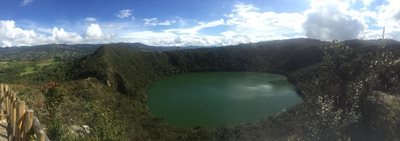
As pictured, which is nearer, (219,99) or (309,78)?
(309,78)

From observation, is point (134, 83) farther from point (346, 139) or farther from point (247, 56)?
point (346, 139)

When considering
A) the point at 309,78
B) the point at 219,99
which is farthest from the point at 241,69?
the point at 309,78

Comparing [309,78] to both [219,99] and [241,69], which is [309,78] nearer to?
[219,99]

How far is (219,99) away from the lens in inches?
4183

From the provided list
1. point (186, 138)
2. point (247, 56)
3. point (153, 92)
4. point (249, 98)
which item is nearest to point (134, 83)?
point (153, 92)

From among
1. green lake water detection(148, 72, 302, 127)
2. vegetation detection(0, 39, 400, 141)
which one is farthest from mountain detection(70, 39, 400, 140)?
green lake water detection(148, 72, 302, 127)

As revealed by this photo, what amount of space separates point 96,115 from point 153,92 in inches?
4207

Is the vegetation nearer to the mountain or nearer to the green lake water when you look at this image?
the mountain

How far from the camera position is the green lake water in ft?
274

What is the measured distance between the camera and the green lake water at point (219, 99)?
83500 millimetres

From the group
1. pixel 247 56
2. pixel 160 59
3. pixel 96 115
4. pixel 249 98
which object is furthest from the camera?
pixel 247 56

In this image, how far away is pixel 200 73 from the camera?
182625mm

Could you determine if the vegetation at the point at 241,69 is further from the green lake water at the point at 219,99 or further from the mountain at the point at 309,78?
the green lake water at the point at 219,99

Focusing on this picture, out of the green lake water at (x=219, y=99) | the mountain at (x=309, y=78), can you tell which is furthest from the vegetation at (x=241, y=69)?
the green lake water at (x=219, y=99)
